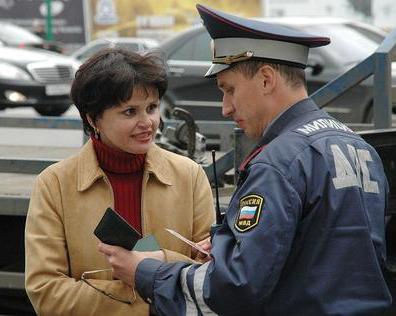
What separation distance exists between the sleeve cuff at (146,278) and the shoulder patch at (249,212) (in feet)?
0.92

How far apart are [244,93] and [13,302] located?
253 cm

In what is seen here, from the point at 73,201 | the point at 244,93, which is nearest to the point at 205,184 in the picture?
the point at 73,201

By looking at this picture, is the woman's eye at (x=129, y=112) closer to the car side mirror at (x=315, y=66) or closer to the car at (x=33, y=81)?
the car side mirror at (x=315, y=66)

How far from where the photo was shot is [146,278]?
2.33 meters

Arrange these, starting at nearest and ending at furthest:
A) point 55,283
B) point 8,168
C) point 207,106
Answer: point 55,283 < point 8,168 < point 207,106

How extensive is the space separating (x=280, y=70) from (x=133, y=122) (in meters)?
0.74

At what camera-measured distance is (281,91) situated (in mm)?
2258

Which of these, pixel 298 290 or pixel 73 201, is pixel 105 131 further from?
pixel 298 290

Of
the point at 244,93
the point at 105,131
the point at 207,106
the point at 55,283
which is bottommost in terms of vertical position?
the point at 207,106

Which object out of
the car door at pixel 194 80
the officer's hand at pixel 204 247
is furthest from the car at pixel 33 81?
the officer's hand at pixel 204 247

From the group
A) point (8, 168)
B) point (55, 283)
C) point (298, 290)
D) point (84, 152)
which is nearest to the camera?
point (298, 290)

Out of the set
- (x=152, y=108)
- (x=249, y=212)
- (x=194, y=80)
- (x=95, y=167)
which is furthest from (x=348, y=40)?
(x=249, y=212)

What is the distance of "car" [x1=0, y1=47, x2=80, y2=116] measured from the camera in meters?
13.1

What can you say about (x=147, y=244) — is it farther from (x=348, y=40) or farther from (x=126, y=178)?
(x=348, y=40)
